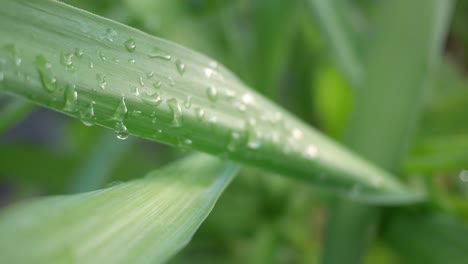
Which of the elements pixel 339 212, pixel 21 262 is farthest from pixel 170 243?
pixel 339 212

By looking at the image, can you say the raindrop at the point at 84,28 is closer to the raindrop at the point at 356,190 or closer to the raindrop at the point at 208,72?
the raindrop at the point at 208,72

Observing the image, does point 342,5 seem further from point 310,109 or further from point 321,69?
point 310,109

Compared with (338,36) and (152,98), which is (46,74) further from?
(338,36)

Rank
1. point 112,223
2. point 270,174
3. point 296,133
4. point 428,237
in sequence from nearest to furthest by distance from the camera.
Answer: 1. point 112,223
2. point 296,133
3. point 428,237
4. point 270,174

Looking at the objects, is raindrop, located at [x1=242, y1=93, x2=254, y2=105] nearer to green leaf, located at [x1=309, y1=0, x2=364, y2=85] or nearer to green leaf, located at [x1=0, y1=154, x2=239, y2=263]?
green leaf, located at [x1=0, y1=154, x2=239, y2=263]

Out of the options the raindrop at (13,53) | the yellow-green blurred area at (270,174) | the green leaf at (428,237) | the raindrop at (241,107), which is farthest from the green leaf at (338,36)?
the raindrop at (13,53)

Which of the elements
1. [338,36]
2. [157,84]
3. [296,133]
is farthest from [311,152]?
[338,36]

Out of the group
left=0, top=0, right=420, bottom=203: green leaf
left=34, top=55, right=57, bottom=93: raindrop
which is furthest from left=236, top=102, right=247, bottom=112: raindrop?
left=34, top=55, right=57, bottom=93: raindrop
